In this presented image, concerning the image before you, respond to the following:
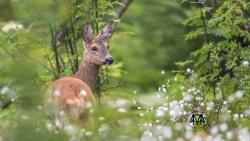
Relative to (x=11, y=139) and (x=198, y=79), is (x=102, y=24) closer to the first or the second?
(x=198, y=79)

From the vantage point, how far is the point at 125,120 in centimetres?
639

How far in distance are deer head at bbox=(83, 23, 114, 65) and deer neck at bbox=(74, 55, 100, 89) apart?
52 mm

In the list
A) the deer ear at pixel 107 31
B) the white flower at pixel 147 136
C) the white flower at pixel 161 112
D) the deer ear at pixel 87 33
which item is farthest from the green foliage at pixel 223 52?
the white flower at pixel 147 136

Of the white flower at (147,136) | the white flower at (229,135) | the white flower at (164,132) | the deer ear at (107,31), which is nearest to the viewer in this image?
the white flower at (147,136)

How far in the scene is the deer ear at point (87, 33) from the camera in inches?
412

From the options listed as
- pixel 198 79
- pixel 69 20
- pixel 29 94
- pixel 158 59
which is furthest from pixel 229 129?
pixel 158 59

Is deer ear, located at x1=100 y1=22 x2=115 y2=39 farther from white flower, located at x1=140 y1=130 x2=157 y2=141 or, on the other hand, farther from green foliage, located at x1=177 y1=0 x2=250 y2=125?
white flower, located at x1=140 y1=130 x2=157 y2=141

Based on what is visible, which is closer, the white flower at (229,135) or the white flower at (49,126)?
the white flower at (49,126)

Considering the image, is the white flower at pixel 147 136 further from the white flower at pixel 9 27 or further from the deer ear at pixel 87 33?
the white flower at pixel 9 27

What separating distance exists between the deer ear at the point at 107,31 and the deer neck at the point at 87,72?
0.35 metres

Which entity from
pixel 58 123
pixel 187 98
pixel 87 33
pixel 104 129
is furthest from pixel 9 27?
pixel 104 129

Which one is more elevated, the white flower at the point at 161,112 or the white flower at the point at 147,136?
the white flower at the point at 147,136

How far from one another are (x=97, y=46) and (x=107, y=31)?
228mm

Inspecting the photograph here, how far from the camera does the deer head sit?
34.2 feet
